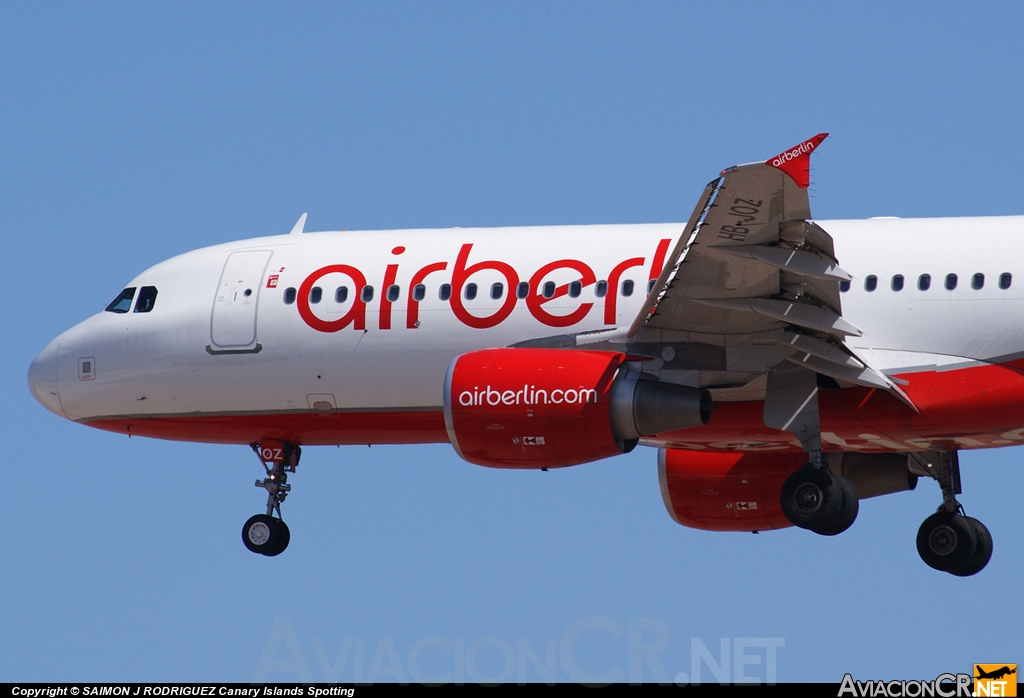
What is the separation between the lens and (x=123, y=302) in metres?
25.5

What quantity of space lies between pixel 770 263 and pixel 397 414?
21.5ft

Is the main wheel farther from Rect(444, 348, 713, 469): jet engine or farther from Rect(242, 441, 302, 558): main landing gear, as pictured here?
Rect(444, 348, 713, 469): jet engine

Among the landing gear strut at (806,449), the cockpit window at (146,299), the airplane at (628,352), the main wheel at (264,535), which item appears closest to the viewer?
the airplane at (628,352)

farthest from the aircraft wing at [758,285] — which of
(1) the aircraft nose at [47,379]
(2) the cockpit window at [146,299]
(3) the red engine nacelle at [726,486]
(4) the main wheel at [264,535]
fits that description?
(1) the aircraft nose at [47,379]

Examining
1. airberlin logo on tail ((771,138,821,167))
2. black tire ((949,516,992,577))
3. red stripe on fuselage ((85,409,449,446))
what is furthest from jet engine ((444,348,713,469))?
black tire ((949,516,992,577))

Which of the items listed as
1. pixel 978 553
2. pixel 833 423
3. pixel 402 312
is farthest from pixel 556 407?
pixel 978 553

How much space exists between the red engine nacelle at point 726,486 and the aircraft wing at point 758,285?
3896 mm

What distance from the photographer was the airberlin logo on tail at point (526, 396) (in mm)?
20391

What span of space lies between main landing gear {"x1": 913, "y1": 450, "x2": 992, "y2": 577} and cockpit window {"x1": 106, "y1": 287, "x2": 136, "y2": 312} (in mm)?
11707

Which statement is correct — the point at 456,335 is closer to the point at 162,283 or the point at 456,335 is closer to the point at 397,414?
the point at 397,414

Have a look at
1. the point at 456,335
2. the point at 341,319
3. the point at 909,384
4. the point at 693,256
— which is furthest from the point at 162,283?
the point at 909,384

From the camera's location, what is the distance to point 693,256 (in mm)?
19766

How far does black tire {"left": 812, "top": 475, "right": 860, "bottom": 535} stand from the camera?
21266mm

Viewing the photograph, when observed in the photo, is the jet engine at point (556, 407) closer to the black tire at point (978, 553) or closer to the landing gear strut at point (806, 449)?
the landing gear strut at point (806, 449)
